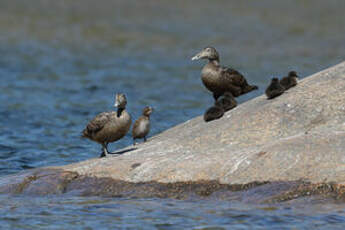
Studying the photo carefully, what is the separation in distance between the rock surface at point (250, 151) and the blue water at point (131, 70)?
1.64ft

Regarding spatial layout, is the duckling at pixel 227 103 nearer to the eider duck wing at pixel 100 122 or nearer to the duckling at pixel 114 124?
the duckling at pixel 114 124

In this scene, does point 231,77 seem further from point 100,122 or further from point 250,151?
point 250,151

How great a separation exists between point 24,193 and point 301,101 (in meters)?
3.88

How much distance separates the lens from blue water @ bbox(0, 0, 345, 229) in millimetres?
9461

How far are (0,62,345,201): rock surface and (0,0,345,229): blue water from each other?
0.50 m

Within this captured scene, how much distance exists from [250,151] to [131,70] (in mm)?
16000

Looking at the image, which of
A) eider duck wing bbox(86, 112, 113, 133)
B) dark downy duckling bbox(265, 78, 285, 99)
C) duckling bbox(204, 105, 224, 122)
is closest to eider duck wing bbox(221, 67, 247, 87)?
duckling bbox(204, 105, 224, 122)

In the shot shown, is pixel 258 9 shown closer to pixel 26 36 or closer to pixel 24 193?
pixel 26 36

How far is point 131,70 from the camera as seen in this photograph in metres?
26.1

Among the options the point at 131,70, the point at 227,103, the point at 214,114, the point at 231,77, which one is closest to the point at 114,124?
the point at 214,114

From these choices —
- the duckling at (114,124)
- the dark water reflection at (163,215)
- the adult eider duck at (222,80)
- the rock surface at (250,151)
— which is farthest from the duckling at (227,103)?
the dark water reflection at (163,215)

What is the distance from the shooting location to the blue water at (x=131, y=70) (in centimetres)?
946

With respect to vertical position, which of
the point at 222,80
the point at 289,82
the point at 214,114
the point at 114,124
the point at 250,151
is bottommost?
the point at 250,151

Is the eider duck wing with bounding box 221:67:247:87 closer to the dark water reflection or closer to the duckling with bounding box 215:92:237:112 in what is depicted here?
the duckling with bounding box 215:92:237:112
